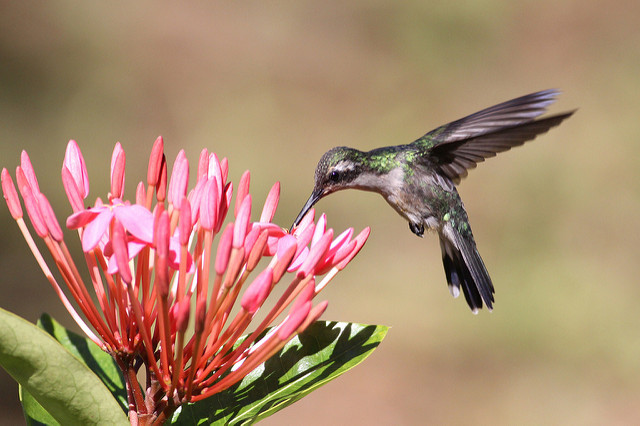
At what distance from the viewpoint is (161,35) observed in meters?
6.05

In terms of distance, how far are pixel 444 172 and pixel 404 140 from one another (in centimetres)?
326

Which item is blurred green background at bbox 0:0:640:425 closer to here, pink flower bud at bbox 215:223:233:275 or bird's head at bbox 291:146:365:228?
bird's head at bbox 291:146:365:228

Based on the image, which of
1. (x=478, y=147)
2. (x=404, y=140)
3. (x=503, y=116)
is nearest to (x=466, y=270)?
(x=478, y=147)

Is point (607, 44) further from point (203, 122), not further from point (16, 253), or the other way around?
point (16, 253)

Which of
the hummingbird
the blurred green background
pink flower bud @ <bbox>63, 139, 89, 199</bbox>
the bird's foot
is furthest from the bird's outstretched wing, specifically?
the blurred green background

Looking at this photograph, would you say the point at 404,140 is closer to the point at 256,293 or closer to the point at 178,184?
the point at 178,184

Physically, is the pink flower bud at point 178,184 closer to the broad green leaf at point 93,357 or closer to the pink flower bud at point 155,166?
the pink flower bud at point 155,166

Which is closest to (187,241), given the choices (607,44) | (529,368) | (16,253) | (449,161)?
(449,161)

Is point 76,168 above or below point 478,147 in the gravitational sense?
above

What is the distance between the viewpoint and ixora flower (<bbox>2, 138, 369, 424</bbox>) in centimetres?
100

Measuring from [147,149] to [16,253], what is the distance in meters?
1.31

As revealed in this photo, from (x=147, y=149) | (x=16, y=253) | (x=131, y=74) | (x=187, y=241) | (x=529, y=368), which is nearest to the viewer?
(x=187, y=241)

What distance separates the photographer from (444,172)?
2125 millimetres

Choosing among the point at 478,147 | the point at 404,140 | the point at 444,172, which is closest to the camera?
the point at 478,147
